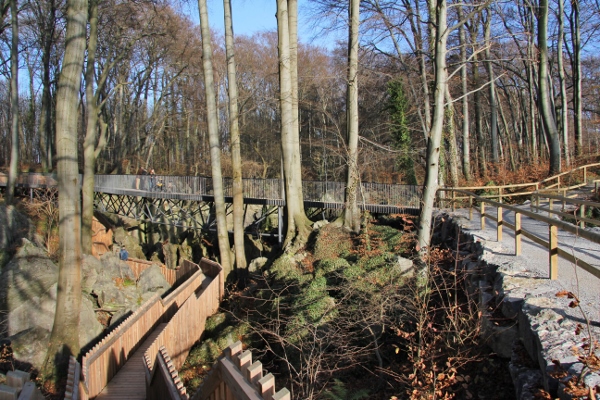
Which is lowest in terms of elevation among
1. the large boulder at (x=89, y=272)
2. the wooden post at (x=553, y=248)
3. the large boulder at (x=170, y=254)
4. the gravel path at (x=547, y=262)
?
the large boulder at (x=170, y=254)

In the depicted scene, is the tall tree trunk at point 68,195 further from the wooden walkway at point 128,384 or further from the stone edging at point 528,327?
the stone edging at point 528,327

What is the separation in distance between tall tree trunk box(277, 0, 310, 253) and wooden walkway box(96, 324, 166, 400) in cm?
651

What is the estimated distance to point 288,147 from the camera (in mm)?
15203

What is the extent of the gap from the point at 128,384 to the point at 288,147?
9.06 m

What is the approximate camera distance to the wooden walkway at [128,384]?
7737mm

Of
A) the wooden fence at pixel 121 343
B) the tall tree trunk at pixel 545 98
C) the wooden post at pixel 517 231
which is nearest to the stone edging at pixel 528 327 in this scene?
the wooden post at pixel 517 231

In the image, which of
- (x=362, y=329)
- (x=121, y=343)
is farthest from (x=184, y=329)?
(x=362, y=329)

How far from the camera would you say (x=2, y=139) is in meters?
55.1

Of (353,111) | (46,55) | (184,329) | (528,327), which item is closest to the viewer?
(528,327)

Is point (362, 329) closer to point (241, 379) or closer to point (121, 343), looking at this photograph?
point (121, 343)

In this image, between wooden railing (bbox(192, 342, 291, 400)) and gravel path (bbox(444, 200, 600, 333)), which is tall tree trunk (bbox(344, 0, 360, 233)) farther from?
wooden railing (bbox(192, 342, 291, 400))

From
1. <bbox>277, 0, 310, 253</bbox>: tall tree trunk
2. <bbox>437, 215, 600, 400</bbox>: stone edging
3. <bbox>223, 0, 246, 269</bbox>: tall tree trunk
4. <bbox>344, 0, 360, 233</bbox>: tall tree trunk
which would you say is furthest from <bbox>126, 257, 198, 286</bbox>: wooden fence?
<bbox>437, 215, 600, 400</bbox>: stone edging

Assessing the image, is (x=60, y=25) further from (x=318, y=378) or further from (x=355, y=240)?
(x=318, y=378)

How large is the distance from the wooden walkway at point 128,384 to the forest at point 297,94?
2015 mm
